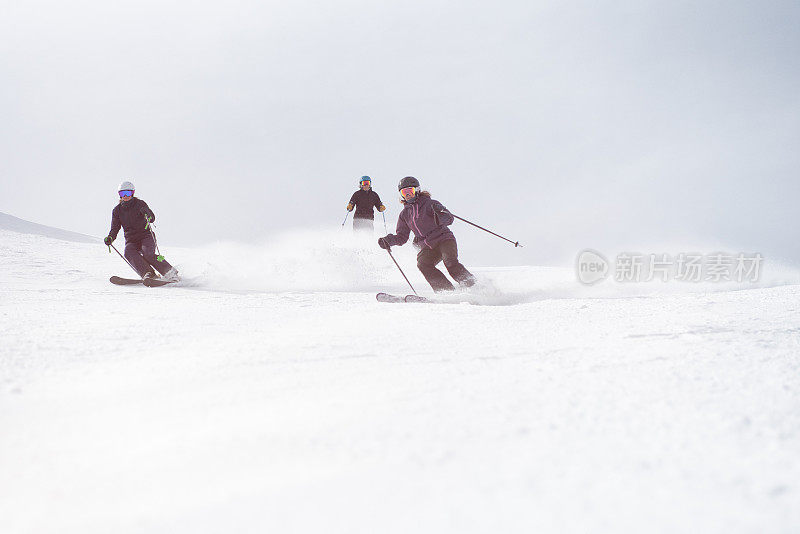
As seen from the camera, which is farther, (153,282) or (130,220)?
(130,220)

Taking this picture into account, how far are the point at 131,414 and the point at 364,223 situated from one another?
997 cm

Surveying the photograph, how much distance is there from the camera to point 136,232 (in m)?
8.16

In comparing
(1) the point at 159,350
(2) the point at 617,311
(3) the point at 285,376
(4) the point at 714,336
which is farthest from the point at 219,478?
(2) the point at 617,311

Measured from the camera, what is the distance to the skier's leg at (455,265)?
6.48 m

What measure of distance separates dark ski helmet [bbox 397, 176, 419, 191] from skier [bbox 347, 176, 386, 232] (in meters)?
4.97

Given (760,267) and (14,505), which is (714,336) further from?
(760,267)

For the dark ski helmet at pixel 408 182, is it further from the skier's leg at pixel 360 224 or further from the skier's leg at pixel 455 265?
the skier's leg at pixel 360 224

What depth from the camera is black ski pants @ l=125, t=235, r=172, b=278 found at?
800cm

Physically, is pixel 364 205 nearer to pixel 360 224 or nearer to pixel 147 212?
pixel 360 224

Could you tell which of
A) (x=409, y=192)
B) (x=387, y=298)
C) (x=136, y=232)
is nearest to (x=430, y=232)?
(x=409, y=192)

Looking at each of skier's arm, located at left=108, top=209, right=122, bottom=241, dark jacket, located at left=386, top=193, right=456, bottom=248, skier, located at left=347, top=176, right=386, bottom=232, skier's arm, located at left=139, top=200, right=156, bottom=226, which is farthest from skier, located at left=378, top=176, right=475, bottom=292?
skier, located at left=347, top=176, right=386, bottom=232

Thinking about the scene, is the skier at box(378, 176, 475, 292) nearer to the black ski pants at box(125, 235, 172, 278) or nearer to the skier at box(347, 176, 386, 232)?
the black ski pants at box(125, 235, 172, 278)

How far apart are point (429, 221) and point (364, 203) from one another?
17.2 feet

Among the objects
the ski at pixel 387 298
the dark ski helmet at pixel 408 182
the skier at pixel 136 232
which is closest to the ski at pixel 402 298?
the ski at pixel 387 298
